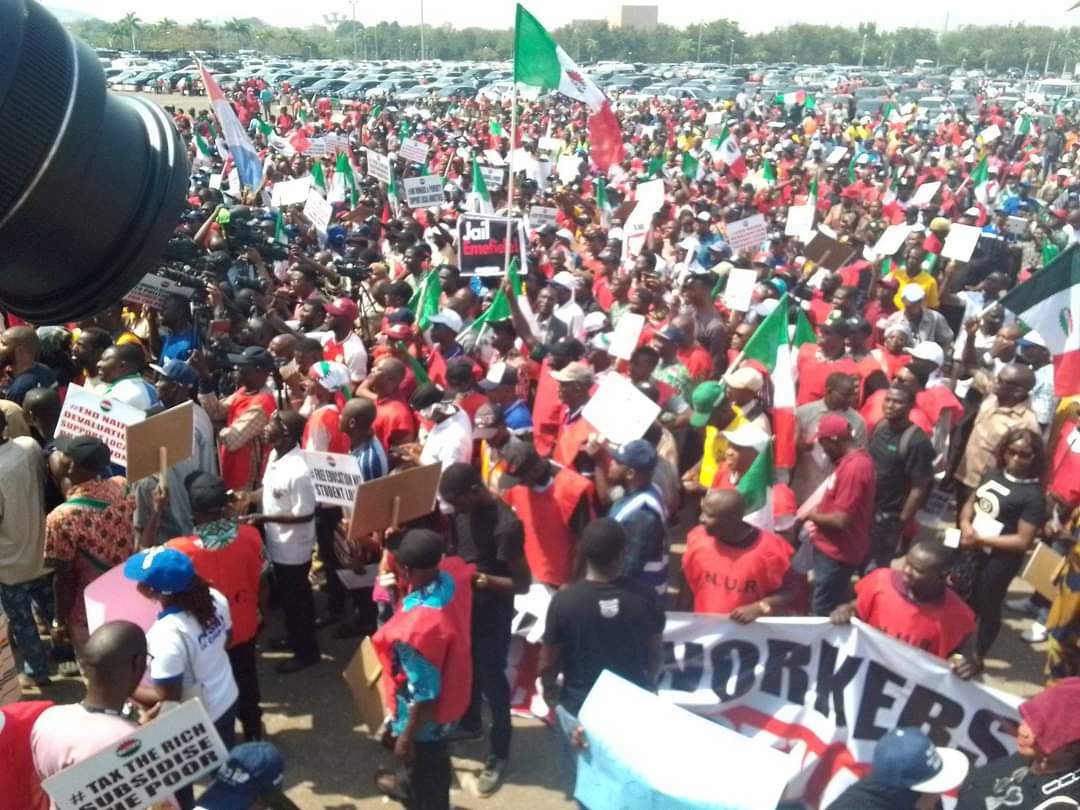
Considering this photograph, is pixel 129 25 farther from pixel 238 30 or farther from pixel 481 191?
pixel 481 191

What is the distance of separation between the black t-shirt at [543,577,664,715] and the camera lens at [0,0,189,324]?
2.45 m

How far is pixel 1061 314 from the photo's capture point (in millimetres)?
6152

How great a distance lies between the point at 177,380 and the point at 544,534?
2503 millimetres

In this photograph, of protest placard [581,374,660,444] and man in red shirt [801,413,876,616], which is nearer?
man in red shirt [801,413,876,616]

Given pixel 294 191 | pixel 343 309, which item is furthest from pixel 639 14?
pixel 343 309

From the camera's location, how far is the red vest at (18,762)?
309 centimetres

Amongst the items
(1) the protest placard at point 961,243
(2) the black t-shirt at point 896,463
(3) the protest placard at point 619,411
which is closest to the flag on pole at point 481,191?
(1) the protest placard at point 961,243

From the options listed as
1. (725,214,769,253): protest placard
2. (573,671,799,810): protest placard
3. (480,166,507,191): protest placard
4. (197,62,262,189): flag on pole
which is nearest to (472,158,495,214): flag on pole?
(480,166,507,191): protest placard

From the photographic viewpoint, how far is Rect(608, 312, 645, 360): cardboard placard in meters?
6.91

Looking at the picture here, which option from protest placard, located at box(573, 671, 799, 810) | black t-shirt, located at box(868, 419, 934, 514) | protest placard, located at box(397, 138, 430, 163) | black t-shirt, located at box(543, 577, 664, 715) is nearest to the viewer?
protest placard, located at box(573, 671, 799, 810)

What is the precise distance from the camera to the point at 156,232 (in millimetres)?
1909

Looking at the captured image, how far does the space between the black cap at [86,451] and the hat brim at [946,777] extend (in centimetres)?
384

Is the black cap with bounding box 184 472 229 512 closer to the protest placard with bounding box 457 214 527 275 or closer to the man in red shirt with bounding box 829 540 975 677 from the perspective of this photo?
the man in red shirt with bounding box 829 540 975 677

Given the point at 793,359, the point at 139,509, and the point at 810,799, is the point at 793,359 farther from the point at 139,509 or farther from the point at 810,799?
the point at 139,509
